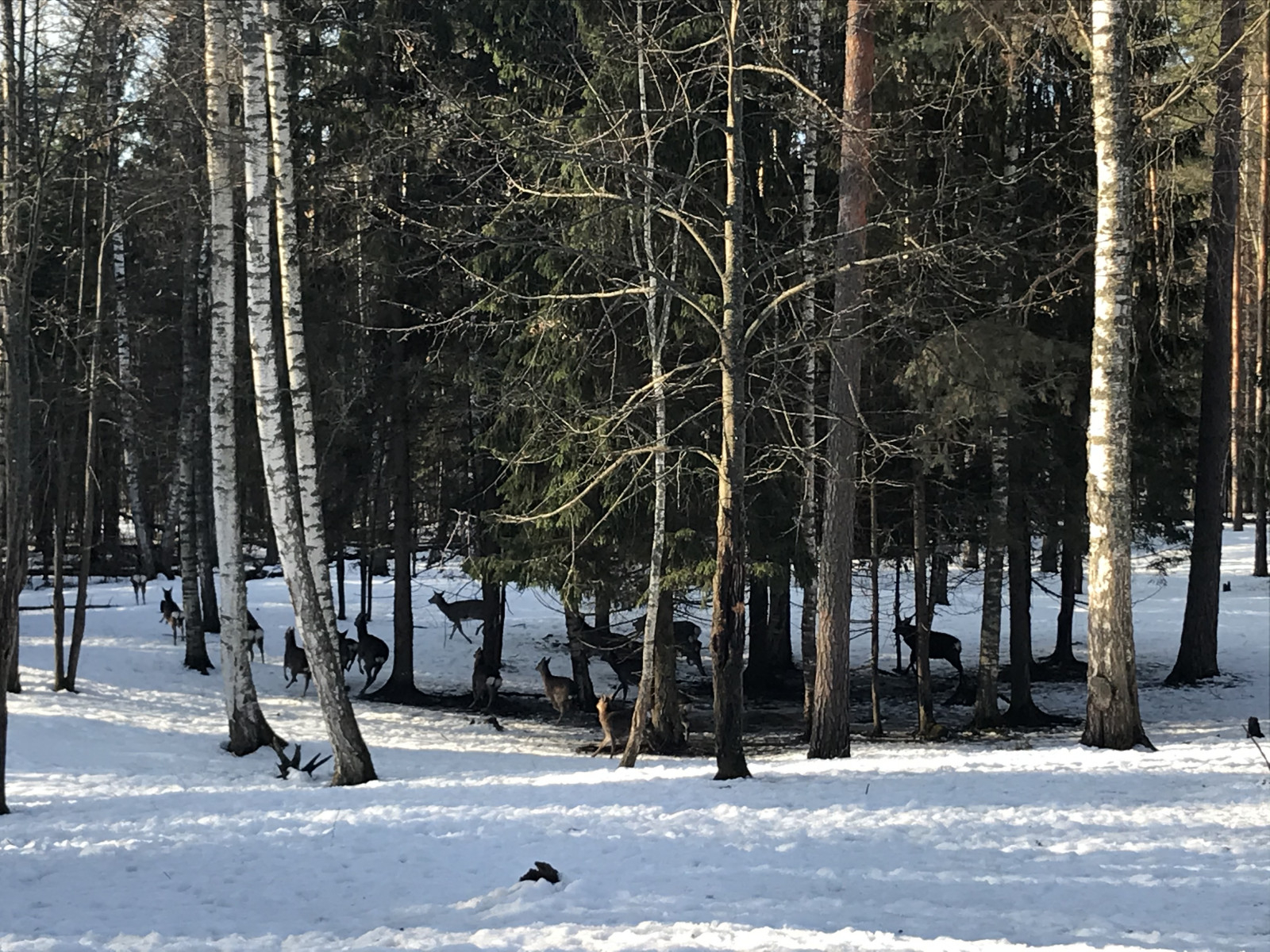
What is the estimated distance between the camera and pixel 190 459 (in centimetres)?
2150

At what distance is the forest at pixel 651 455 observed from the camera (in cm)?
781

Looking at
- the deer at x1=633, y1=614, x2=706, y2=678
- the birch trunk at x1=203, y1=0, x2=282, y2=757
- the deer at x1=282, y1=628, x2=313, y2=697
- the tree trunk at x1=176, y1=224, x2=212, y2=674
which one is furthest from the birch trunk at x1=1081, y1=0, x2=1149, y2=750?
the tree trunk at x1=176, y1=224, x2=212, y2=674

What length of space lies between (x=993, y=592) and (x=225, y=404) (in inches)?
420

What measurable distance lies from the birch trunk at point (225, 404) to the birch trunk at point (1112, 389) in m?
8.34

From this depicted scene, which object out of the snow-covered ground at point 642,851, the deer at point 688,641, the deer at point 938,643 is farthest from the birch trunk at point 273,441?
the deer at point 938,643

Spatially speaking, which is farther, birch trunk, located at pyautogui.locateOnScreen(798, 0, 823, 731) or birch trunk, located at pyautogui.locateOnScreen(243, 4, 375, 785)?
birch trunk, located at pyautogui.locateOnScreen(798, 0, 823, 731)

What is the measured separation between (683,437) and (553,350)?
6.52 ft

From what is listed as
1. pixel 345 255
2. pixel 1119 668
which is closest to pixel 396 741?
pixel 345 255

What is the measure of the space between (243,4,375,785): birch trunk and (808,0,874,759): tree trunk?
499 centimetres

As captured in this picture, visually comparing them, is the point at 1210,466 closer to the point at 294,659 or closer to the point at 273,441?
the point at 273,441

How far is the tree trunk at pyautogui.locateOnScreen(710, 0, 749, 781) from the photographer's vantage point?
10.3 metres

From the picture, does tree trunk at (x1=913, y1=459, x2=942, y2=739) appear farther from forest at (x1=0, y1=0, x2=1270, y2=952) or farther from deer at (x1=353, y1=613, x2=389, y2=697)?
deer at (x1=353, y1=613, x2=389, y2=697)

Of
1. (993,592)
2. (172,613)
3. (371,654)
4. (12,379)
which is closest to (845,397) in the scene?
(993,592)

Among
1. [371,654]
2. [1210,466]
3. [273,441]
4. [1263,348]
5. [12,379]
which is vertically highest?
[1263,348]
